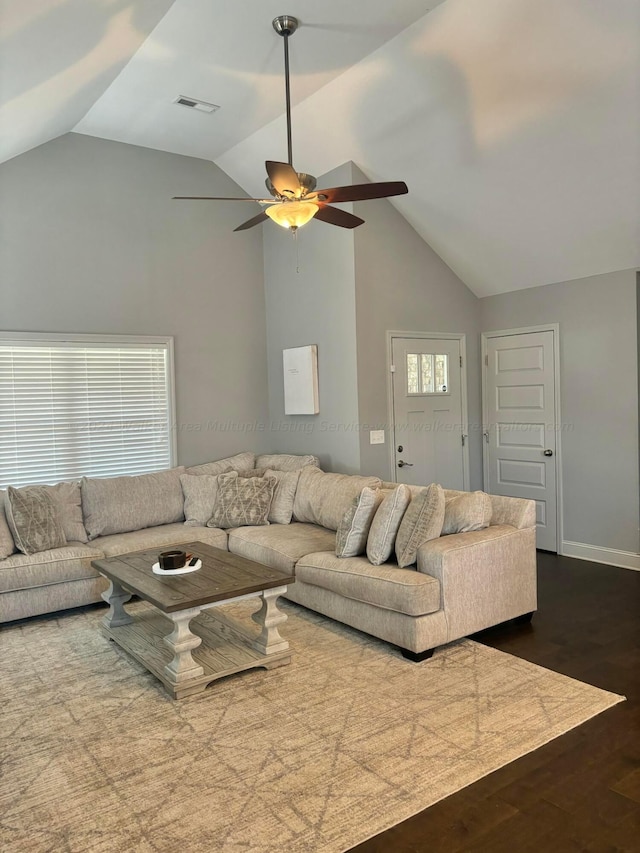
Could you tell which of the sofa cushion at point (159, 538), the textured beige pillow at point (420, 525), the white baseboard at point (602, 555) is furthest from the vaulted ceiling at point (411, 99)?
the sofa cushion at point (159, 538)

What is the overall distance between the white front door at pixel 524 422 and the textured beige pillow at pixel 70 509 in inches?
150

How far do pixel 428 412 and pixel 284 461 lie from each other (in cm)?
142

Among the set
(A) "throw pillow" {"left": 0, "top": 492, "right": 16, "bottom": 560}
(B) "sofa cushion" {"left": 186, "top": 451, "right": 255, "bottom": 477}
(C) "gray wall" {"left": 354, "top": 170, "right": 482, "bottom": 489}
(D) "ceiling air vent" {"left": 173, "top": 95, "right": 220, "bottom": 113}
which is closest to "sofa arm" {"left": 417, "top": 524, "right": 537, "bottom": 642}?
(C) "gray wall" {"left": 354, "top": 170, "right": 482, "bottom": 489}

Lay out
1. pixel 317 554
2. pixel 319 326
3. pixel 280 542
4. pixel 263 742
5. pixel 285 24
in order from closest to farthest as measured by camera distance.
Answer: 1. pixel 263 742
2. pixel 285 24
3. pixel 317 554
4. pixel 280 542
5. pixel 319 326

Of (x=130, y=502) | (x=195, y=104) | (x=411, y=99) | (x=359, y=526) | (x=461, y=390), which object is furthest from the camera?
(x=461, y=390)

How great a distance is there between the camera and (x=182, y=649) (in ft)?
10.2

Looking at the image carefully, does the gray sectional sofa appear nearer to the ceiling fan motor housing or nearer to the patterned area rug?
the patterned area rug

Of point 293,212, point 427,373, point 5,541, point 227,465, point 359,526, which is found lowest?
point 5,541

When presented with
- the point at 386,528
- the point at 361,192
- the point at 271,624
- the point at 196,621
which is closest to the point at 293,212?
the point at 361,192

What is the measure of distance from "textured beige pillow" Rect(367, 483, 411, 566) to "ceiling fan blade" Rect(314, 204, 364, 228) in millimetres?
1658

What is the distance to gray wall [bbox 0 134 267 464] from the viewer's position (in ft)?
16.7

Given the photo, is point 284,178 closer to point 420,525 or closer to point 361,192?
point 361,192

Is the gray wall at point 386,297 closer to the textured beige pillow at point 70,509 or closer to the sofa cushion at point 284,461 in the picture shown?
the sofa cushion at point 284,461

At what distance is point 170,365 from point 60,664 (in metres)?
2.94
